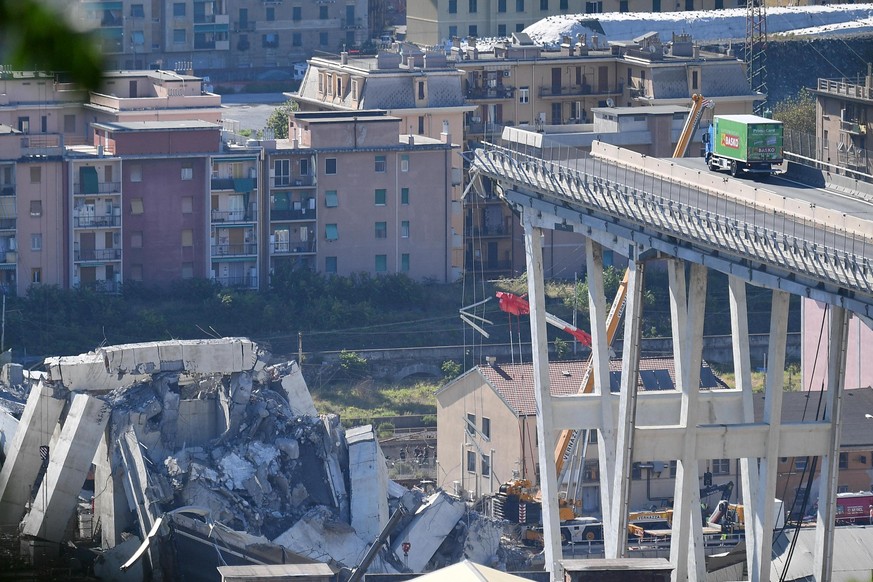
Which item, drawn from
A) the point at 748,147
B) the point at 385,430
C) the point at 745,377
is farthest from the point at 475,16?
the point at 745,377

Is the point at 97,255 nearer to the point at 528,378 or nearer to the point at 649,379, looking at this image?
the point at 528,378

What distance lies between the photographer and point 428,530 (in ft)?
89.7

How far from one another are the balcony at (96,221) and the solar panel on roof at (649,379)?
55.9ft

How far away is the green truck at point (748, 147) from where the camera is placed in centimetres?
2381

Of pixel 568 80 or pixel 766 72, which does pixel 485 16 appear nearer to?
pixel 766 72

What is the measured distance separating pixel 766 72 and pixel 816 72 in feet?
9.19

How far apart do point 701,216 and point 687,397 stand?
8.61 ft

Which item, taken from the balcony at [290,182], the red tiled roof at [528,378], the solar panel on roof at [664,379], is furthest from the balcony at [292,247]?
the solar panel on roof at [664,379]

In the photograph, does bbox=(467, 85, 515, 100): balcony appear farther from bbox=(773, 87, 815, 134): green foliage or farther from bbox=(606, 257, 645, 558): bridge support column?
bbox=(606, 257, 645, 558): bridge support column

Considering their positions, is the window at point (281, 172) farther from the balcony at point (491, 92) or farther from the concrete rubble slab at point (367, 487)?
the concrete rubble slab at point (367, 487)

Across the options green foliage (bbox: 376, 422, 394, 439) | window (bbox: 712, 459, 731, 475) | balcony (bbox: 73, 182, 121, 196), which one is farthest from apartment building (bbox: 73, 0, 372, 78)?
window (bbox: 712, 459, 731, 475)

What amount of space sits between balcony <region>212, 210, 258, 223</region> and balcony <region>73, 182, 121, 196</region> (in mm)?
2665

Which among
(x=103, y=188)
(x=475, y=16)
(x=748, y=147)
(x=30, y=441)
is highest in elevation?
(x=475, y=16)

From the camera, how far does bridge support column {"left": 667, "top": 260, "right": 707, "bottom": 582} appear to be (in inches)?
879
